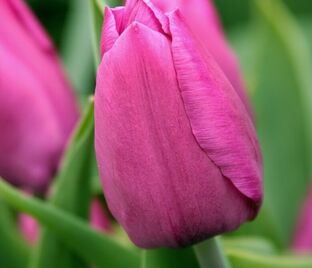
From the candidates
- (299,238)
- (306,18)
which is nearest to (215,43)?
(299,238)

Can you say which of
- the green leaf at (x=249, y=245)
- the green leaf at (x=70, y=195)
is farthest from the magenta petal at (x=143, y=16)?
the green leaf at (x=249, y=245)

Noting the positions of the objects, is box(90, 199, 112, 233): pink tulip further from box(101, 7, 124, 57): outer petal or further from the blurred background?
box(101, 7, 124, 57): outer petal

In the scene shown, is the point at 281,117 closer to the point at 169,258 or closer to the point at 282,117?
the point at 282,117

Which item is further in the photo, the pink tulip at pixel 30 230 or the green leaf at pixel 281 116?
the green leaf at pixel 281 116

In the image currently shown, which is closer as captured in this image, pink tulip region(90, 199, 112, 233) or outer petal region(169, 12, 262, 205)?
outer petal region(169, 12, 262, 205)

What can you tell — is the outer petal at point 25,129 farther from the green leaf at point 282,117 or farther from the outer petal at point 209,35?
the green leaf at point 282,117

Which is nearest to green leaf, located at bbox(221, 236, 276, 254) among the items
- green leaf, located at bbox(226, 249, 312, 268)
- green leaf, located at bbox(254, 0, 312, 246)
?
green leaf, located at bbox(226, 249, 312, 268)
